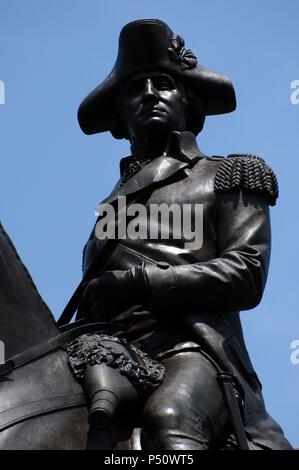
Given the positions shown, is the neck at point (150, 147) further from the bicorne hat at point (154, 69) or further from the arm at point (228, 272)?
the arm at point (228, 272)

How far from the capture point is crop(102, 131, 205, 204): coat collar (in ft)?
36.7

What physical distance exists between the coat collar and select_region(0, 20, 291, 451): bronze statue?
2 cm

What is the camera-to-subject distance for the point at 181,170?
36.9ft

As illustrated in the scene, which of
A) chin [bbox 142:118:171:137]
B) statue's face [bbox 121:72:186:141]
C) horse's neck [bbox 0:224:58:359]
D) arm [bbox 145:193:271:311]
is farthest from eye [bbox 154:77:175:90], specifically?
horse's neck [bbox 0:224:58:359]

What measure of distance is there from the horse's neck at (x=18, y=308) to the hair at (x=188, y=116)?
3.55 metres

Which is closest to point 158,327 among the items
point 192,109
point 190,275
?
point 190,275

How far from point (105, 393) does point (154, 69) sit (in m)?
4.09

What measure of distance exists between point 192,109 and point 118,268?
2370 mm

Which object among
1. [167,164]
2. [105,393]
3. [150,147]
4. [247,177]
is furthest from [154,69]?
[105,393]

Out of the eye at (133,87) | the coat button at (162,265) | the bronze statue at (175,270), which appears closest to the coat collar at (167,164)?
the bronze statue at (175,270)

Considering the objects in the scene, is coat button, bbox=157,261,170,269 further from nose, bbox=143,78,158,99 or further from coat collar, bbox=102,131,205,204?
nose, bbox=143,78,158,99
